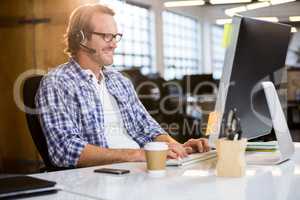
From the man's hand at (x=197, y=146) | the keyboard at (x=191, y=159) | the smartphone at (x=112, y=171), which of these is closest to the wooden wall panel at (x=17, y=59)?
the man's hand at (x=197, y=146)

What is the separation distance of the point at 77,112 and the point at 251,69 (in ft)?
2.65

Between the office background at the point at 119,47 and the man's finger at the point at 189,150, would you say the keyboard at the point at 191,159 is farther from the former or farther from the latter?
the office background at the point at 119,47

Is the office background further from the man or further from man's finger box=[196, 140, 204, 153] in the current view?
man's finger box=[196, 140, 204, 153]

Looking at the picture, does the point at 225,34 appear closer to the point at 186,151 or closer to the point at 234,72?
the point at 234,72

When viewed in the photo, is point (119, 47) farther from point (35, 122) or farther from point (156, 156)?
point (156, 156)

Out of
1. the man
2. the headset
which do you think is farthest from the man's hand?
the headset

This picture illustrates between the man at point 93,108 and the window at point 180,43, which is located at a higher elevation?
the window at point 180,43

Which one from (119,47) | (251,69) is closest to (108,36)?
(251,69)

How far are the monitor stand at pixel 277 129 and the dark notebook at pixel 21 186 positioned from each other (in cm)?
62

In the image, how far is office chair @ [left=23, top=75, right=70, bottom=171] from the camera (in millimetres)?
1688

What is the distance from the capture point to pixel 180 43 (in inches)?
291

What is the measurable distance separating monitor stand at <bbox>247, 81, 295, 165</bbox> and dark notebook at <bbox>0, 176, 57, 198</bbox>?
617 millimetres

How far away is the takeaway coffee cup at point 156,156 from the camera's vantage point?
103 centimetres

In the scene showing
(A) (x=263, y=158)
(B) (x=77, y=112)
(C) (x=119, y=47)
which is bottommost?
(A) (x=263, y=158)
